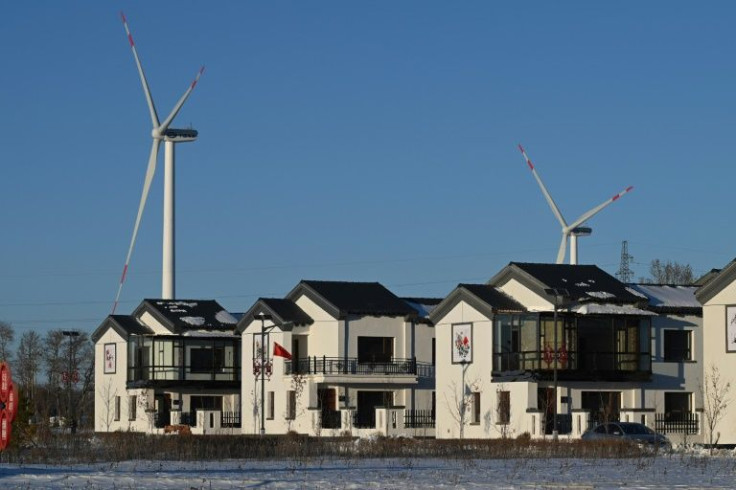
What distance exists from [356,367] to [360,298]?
4022 millimetres

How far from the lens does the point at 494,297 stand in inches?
2665

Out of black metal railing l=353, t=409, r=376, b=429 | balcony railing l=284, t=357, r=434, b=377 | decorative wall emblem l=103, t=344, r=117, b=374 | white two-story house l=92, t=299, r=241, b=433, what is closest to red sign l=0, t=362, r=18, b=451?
black metal railing l=353, t=409, r=376, b=429

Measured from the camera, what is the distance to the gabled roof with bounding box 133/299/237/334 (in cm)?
8512

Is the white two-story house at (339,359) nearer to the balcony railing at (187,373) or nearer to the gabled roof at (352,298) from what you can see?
the gabled roof at (352,298)

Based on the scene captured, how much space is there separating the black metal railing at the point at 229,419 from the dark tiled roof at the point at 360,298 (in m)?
9.73

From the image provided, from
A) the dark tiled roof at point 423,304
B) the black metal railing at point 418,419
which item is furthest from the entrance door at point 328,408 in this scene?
the dark tiled roof at point 423,304

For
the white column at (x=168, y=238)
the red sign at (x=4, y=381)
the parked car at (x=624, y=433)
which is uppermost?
the white column at (x=168, y=238)

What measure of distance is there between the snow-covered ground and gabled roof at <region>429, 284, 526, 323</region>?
23021mm

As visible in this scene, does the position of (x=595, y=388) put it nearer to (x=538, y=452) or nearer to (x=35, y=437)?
(x=538, y=452)

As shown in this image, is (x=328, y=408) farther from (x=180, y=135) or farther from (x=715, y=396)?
(x=180, y=135)

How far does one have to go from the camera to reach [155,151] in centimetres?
9488

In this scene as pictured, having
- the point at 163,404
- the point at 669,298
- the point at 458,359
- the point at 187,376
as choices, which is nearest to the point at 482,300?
the point at 458,359

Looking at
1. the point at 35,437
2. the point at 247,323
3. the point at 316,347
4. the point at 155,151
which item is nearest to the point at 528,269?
the point at 316,347

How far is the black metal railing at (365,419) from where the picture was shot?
73812 millimetres
